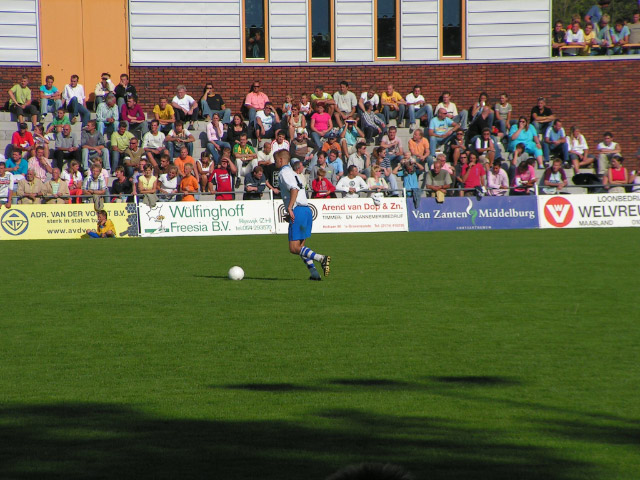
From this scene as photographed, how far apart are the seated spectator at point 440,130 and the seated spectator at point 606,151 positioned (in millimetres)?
4573

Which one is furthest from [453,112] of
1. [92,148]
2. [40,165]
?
[40,165]

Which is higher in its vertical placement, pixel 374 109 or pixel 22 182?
pixel 374 109

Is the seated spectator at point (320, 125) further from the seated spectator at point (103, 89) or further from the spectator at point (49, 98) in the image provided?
the spectator at point (49, 98)

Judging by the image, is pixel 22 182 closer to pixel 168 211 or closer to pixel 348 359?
pixel 168 211

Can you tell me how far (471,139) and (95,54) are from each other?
12598 millimetres

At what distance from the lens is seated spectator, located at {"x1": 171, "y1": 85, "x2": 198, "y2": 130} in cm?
2912

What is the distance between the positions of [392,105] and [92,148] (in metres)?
9.54

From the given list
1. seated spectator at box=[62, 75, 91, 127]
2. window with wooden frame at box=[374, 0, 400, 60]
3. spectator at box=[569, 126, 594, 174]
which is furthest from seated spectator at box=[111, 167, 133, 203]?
spectator at box=[569, 126, 594, 174]

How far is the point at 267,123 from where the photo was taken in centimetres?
2905

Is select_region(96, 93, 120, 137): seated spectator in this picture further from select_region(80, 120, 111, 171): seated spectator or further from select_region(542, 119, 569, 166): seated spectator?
select_region(542, 119, 569, 166): seated spectator

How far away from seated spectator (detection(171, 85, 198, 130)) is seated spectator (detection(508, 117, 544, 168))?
386 inches

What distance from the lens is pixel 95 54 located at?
31.3m

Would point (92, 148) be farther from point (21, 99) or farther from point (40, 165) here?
point (21, 99)

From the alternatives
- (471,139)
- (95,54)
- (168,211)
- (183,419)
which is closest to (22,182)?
(168,211)
